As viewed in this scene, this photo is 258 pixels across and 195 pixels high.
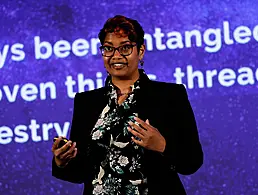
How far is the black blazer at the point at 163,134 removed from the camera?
1.75 m

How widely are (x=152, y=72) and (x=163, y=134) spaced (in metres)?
1.63

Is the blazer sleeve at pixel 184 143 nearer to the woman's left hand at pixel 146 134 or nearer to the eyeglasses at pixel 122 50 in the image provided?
the woman's left hand at pixel 146 134

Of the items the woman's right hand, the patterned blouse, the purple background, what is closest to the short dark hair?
the patterned blouse

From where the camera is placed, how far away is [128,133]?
1.75 meters

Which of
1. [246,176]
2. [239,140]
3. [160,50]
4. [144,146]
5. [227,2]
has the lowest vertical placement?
[246,176]

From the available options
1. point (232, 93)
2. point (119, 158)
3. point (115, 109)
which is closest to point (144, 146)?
point (119, 158)

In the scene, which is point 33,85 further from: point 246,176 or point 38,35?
point 246,176

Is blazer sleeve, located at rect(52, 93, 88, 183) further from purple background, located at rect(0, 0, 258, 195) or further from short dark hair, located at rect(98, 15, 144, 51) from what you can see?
purple background, located at rect(0, 0, 258, 195)

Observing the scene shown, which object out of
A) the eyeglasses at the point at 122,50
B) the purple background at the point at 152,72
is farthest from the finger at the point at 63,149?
the purple background at the point at 152,72

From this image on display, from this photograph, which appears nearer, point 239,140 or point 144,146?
point 144,146

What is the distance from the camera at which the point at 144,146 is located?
164 centimetres

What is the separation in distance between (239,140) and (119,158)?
5.67ft

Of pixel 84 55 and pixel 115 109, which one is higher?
pixel 84 55

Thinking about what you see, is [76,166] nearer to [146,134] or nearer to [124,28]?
[146,134]
